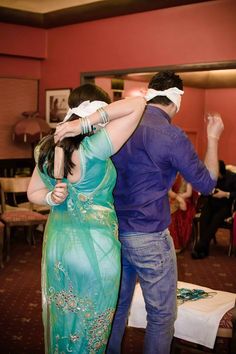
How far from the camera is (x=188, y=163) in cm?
→ 173

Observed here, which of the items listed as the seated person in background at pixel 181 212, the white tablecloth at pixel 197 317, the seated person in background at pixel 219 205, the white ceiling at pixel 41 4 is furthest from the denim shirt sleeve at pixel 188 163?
the white ceiling at pixel 41 4

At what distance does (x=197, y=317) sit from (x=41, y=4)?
417cm

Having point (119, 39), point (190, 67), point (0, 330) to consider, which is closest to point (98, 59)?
point (119, 39)

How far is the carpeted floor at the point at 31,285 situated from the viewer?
9.14 feet

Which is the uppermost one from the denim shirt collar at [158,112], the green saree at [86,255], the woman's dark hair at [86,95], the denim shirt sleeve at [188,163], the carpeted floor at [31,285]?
the woman's dark hair at [86,95]

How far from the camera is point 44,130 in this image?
546 centimetres

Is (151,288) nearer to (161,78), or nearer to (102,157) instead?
(102,157)

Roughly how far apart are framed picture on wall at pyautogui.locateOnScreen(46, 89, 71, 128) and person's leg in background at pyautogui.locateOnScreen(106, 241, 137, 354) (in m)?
3.84

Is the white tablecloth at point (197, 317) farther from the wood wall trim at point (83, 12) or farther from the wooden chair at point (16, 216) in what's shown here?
the wood wall trim at point (83, 12)

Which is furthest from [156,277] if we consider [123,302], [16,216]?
[16,216]

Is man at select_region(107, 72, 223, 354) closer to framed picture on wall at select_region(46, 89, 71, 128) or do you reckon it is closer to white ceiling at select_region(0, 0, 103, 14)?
white ceiling at select_region(0, 0, 103, 14)

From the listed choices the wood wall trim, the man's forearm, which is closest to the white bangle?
the man's forearm

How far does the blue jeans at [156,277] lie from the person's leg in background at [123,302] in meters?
0.06

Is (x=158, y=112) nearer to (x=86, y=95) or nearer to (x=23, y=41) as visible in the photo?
(x=86, y=95)
